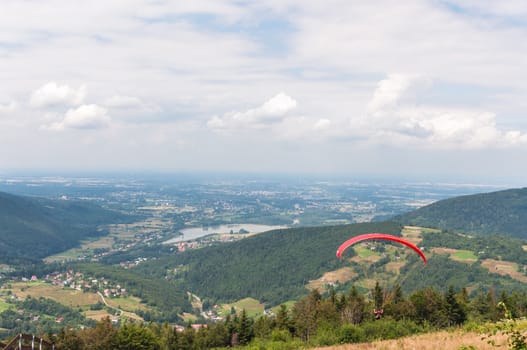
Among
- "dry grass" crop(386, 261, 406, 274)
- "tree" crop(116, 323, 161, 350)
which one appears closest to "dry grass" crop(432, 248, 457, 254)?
"dry grass" crop(386, 261, 406, 274)

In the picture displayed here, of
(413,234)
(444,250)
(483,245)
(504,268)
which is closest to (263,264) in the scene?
(413,234)

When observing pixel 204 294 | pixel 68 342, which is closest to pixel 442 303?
pixel 68 342

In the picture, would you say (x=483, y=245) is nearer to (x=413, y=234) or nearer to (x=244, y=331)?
(x=413, y=234)

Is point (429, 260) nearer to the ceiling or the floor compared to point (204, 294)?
nearer to the ceiling

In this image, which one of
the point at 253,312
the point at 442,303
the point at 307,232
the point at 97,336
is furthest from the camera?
the point at 307,232

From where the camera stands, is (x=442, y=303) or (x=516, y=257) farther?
(x=516, y=257)

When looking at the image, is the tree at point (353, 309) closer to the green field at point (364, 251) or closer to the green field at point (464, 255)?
the green field at point (464, 255)

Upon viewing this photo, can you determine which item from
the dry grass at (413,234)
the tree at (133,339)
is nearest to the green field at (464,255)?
the dry grass at (413,234)

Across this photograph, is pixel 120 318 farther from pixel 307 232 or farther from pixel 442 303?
pixel 307 232
